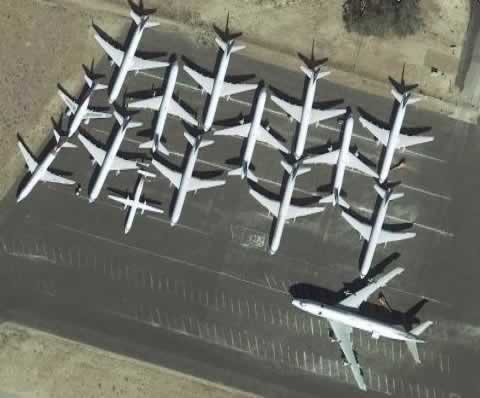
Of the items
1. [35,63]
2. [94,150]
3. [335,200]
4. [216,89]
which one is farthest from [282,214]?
[35,63]

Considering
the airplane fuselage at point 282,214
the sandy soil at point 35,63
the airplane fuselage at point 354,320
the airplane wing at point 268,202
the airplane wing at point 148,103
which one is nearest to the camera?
the airplane fuselage at point 354,320

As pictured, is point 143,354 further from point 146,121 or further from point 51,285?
point 146,121

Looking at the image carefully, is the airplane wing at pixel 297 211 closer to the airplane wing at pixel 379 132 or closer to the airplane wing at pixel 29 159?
the airplane wing at pixel 379 132

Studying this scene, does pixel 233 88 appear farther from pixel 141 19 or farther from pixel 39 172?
pixel 39 172

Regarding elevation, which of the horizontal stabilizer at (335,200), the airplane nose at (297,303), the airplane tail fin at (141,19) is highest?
the airplane tail fin at (141,19)

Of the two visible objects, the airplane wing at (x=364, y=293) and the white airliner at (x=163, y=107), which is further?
the white airliner at (x=163, y=107)

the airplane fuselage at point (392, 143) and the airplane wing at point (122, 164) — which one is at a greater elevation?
the airplane fuselage at point (392, 143)

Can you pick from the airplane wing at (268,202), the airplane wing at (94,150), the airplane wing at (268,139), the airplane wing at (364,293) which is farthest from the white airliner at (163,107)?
the airplane wing at (364,293)
